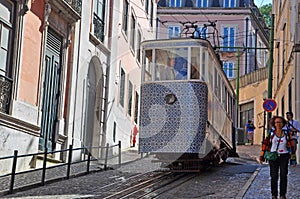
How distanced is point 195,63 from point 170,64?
27.0 inches

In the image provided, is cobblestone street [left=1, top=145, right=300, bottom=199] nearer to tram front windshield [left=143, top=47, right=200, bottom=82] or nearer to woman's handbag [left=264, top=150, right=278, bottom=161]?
woman's handbag [left=264, top=150, right=278, bottom=161]

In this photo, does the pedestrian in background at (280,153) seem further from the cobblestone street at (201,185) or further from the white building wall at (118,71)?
the white building wall at (118,71)

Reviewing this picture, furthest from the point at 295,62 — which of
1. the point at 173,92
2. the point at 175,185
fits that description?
the point at 175,185

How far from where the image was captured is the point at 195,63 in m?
15.4

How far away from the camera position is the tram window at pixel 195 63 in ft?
50.1

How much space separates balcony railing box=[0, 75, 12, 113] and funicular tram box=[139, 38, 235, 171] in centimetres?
325

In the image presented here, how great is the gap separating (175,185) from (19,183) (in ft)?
10.7

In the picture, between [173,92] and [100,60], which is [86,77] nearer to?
[100,60]

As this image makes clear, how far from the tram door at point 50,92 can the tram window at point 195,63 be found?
14.6 ft

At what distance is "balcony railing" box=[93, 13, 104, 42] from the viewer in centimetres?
2164

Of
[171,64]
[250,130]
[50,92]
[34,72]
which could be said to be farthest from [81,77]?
[250,130]

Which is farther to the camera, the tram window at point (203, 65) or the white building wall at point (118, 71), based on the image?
the white building wall at point (118, 71)

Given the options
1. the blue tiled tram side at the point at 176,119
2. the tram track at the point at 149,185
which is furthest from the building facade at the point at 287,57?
the tram track at the point at 149,185

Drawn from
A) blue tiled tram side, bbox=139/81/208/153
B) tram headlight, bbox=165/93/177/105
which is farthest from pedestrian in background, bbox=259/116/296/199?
tram headlight, bbox=165/93/177/105
